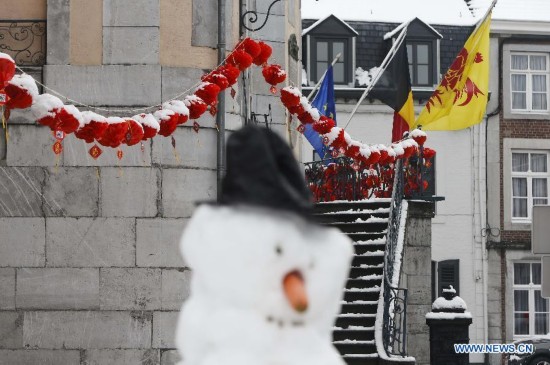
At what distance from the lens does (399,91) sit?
19672mm

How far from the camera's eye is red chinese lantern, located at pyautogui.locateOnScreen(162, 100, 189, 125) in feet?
40.2

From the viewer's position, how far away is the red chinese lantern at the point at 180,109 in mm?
12250

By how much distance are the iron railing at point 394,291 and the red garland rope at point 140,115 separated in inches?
106

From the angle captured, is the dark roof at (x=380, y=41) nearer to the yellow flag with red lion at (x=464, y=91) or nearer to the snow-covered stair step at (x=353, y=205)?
the snow-covered stair step at (x=353, y=205)

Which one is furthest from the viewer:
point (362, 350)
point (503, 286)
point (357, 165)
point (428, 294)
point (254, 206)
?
point (503, 286)

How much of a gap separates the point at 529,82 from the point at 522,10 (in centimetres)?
209

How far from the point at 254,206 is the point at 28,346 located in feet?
28.9

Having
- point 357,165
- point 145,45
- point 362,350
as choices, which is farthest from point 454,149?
point 145,45

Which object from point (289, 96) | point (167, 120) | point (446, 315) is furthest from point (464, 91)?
point (167, 120)

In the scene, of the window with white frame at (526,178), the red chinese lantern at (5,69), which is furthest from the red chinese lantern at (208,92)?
the window with white frame at (526,178)

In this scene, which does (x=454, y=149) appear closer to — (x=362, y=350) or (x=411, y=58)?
(x=411, y=58)

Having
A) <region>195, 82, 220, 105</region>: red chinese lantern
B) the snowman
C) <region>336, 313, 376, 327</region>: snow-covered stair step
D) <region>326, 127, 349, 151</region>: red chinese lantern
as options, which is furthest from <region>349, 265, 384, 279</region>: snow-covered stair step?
the snowman

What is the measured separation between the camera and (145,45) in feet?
43.8

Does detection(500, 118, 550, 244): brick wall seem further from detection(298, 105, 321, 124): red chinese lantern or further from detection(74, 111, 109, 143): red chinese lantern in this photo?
detection(74, 111, 109, 143): red chinese lantern
